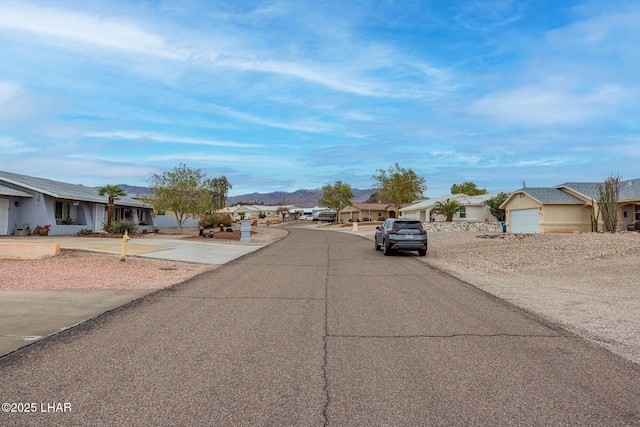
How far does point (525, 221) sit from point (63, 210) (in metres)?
32.8

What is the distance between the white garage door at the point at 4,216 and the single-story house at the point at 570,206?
1318 inches

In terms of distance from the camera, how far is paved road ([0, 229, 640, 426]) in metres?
4.32

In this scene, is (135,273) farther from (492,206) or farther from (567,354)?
→ (492,206)

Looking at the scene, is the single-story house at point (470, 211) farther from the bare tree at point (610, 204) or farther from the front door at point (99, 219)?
the front door at point (99, 219)

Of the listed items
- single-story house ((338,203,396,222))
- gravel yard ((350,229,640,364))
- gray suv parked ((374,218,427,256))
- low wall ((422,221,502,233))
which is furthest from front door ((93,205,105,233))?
single-story house ((338,203,396,222))

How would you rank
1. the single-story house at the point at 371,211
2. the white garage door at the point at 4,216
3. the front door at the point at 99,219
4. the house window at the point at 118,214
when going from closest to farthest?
the white garage door at the point at 4,216, the front door at the point at 99,219, the house window at the point at 118,214, the single-story house at the point at 371,211

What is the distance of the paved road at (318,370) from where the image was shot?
432 cm

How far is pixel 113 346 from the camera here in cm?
634

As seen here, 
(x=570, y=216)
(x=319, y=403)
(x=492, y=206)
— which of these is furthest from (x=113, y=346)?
(x=492, y=206)

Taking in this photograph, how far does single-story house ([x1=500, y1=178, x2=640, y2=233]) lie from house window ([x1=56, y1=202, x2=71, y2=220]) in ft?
105

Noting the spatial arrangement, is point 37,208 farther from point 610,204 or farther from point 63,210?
point 610,204

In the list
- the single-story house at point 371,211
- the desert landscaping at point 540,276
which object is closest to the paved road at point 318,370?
the desert landscaping at point 540,276

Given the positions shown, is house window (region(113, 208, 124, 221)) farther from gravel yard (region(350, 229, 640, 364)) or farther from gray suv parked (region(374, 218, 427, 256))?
gravel yard (region(350, 229, 640, 364))

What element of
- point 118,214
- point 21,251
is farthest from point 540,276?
point 118,214
